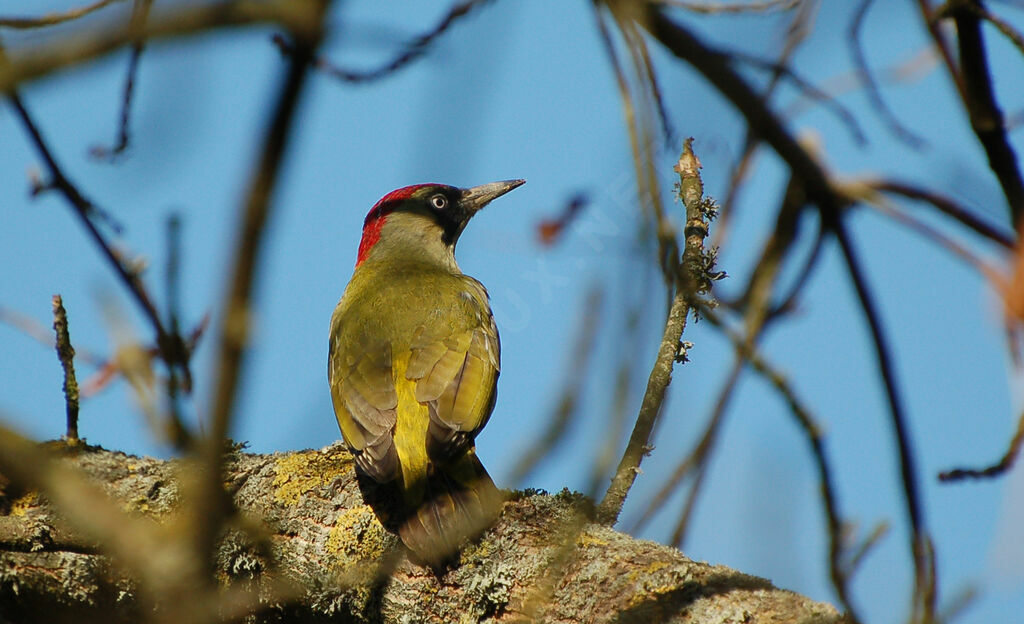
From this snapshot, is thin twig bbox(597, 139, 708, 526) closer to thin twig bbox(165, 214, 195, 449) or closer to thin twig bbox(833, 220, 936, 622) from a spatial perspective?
thin twig bbox(833, 220, 936, 622)

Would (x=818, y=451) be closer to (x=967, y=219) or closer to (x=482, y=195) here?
(x=967, y=219)

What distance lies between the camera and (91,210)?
2938 mm

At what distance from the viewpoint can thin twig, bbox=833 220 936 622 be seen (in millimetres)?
2311

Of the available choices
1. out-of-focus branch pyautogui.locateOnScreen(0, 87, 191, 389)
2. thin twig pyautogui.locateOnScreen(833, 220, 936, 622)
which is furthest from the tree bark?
out-of-focus branch pyautogui.locateOnScreen(0, 87, 191, 389)

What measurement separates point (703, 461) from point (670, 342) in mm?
633

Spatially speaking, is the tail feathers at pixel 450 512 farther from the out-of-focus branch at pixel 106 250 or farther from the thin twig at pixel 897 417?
the thin twig at pixel 897 417

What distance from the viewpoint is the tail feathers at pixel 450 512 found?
3.33m

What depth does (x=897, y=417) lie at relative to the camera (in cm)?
238

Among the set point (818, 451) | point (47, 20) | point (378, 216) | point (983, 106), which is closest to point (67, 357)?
point (47, 20)

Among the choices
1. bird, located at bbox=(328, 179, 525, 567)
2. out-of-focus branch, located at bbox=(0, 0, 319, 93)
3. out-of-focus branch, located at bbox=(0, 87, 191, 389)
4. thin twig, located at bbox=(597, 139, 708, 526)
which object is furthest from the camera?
bird, located at bbox=(328, 179, 525, 567)

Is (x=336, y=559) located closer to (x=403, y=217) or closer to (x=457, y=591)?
(x=457, y=591)

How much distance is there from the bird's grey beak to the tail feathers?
10.6ft

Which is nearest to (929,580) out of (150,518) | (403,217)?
(150,518)

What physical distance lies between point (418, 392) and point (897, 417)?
2573mm
